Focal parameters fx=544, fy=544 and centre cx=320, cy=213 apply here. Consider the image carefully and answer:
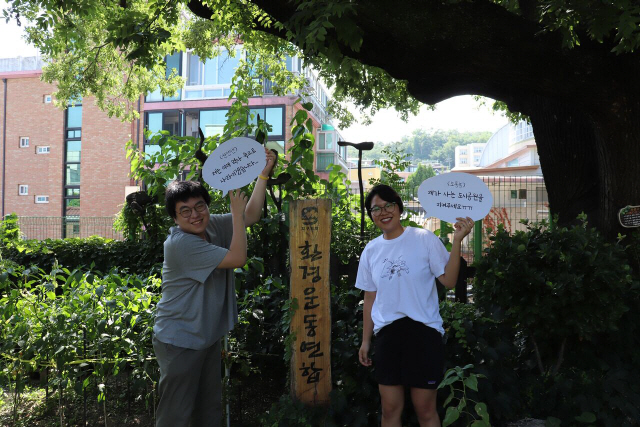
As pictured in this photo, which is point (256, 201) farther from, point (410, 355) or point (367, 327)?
point (410, 355)

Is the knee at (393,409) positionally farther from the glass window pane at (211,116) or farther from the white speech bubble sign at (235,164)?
the glass window pane at (211,116)

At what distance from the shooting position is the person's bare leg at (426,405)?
2.87 meters

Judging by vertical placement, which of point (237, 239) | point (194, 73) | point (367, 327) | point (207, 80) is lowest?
point (367, 327)

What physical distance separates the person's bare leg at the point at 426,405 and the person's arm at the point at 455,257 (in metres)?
0.58

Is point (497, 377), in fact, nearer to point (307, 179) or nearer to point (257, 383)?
point (257, 383)

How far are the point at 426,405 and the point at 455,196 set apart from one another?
114 centimetres

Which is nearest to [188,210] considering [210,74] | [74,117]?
[210,74]

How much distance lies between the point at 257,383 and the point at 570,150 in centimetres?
383

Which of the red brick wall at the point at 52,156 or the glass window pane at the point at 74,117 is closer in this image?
the red brick wall at the point at 52,156

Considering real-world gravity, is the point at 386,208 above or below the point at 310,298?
above

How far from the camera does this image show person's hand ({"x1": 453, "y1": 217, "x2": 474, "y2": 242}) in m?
2.89

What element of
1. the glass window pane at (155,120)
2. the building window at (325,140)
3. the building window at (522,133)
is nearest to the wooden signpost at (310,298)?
the glass window pane at (155,120)

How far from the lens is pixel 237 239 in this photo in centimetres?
288

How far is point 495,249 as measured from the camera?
396 centimetres
